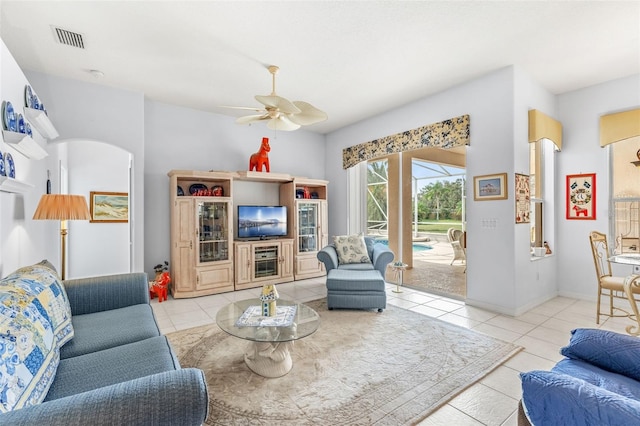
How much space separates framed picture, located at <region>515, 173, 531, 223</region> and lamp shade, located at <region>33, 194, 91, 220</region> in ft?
15.1

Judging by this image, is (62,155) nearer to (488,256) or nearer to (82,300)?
(82,300)

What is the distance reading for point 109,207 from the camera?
4.20 metres

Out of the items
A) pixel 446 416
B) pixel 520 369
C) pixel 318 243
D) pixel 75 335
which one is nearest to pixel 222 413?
pixel 75 335

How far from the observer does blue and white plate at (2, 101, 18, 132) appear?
7.00ft

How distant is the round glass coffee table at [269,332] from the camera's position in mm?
2100

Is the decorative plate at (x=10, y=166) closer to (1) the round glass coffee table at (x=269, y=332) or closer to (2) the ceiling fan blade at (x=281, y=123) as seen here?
(1) the round glass coffee table at (x=269, y=332)

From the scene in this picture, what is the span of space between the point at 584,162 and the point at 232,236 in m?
5.19

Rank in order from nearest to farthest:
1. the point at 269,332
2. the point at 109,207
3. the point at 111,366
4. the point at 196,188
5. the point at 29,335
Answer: the point at 29,335
the point at 111,366
the point at 269,332
the point at 109,207
the point at 196,188

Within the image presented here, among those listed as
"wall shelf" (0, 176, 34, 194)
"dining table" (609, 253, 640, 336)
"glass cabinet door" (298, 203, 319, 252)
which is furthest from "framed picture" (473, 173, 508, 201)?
"wall shelf" (0, 176, 34, 194)

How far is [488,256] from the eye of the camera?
3.64 metres

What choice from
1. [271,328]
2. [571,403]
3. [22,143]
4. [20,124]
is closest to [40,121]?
[20,124]

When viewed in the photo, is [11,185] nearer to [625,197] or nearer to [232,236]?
[232,236]

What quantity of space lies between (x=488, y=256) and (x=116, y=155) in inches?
204

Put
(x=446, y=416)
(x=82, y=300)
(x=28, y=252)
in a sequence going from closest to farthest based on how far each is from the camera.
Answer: (x=446, y=416), (x=82, y=300), (x=28, y=252)
